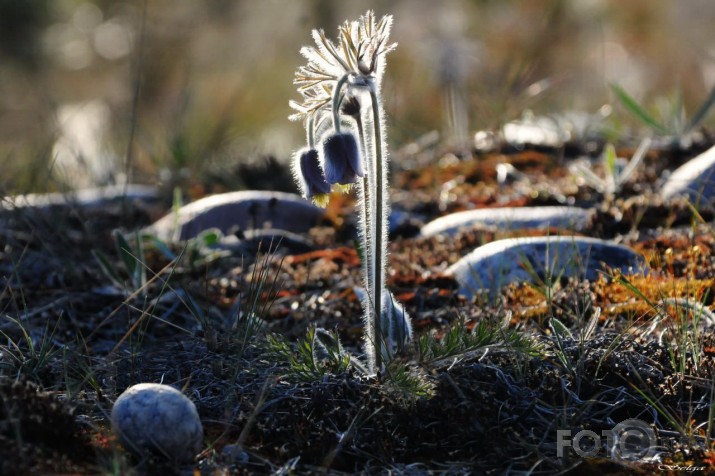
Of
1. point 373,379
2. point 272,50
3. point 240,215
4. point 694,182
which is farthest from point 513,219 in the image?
point 272,50

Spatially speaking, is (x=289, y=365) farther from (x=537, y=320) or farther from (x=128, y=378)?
(x=537, y=320)

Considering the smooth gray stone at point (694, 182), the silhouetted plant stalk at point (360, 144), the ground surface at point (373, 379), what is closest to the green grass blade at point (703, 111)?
the smooth gray stone at point (694, 182)

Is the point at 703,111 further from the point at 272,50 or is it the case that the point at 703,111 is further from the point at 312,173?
the point at 272,50

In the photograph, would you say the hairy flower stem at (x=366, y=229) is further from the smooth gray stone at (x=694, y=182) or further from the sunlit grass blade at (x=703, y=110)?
the sunlit grass blade at (x=703, y=110)

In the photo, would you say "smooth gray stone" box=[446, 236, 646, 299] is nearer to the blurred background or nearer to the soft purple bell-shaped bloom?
the soft purple bell-shaped bloom

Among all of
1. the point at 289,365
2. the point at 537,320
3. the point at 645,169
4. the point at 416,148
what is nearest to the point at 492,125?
the point at 416,148
